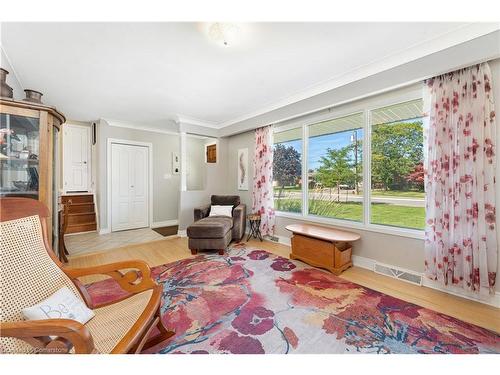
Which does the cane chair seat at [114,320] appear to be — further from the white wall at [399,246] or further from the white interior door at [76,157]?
the white interior door at [76,157]

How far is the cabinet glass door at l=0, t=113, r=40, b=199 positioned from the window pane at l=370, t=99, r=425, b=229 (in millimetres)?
3524

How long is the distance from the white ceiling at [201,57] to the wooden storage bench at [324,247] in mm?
1954

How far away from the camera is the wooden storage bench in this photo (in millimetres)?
2543

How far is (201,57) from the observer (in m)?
2.19

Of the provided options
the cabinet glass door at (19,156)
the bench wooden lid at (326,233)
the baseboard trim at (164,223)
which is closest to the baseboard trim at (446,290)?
the bench wooden lid at (326,233)

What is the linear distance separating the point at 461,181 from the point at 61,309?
319 cm

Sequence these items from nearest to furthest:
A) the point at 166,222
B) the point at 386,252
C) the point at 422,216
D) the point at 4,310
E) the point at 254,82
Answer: the point at 4,310 < the point at 422,216 < the point at 386,252 < the point at 254,82 < the point at 166,222

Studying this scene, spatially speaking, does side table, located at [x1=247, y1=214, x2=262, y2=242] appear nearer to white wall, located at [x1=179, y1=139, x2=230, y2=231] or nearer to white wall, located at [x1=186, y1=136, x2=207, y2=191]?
white wall, located at [x1=179, y1=139, x2=230, y2=231]

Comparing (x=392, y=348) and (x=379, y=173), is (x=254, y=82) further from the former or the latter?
(x=392, y=348)

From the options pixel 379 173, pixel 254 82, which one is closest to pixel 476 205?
pixel 379 173

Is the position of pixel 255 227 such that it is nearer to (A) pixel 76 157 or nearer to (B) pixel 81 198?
(B) pixel 81 198

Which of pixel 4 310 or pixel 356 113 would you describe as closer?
pixel 4 310

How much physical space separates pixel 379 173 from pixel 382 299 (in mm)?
1475

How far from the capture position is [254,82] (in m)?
2.81
